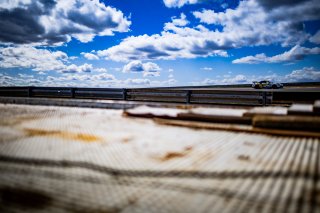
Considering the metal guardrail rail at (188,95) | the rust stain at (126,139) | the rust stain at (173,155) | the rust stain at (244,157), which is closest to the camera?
the rust stain at (244,157)

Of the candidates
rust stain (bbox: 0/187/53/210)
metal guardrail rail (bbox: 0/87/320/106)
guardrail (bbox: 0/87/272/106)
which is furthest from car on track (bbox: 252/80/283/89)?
rust stain (bbox: 0/187/53/210)

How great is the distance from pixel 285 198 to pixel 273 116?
3.71m

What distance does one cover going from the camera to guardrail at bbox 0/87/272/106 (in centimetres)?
1381

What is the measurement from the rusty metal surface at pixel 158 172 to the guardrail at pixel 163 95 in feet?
29.2

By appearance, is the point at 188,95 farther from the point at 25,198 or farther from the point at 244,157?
the point at 25,198

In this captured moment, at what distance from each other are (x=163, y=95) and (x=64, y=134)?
443 inches

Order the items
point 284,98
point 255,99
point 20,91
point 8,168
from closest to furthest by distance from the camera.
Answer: point 8,168
point 255,99
point 284,98
point 20,91

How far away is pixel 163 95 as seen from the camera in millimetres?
16562

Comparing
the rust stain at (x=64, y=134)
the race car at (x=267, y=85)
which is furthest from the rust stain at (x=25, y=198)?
the race car at (x=267, y=85)

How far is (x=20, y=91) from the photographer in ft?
70.2

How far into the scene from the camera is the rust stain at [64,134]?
208 inches

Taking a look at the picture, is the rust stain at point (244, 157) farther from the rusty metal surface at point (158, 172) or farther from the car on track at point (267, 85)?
the car on track at point (267, 85)

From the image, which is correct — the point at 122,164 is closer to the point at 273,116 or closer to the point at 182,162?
the point at 182,162

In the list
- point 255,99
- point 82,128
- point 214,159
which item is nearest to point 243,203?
point 214,159
